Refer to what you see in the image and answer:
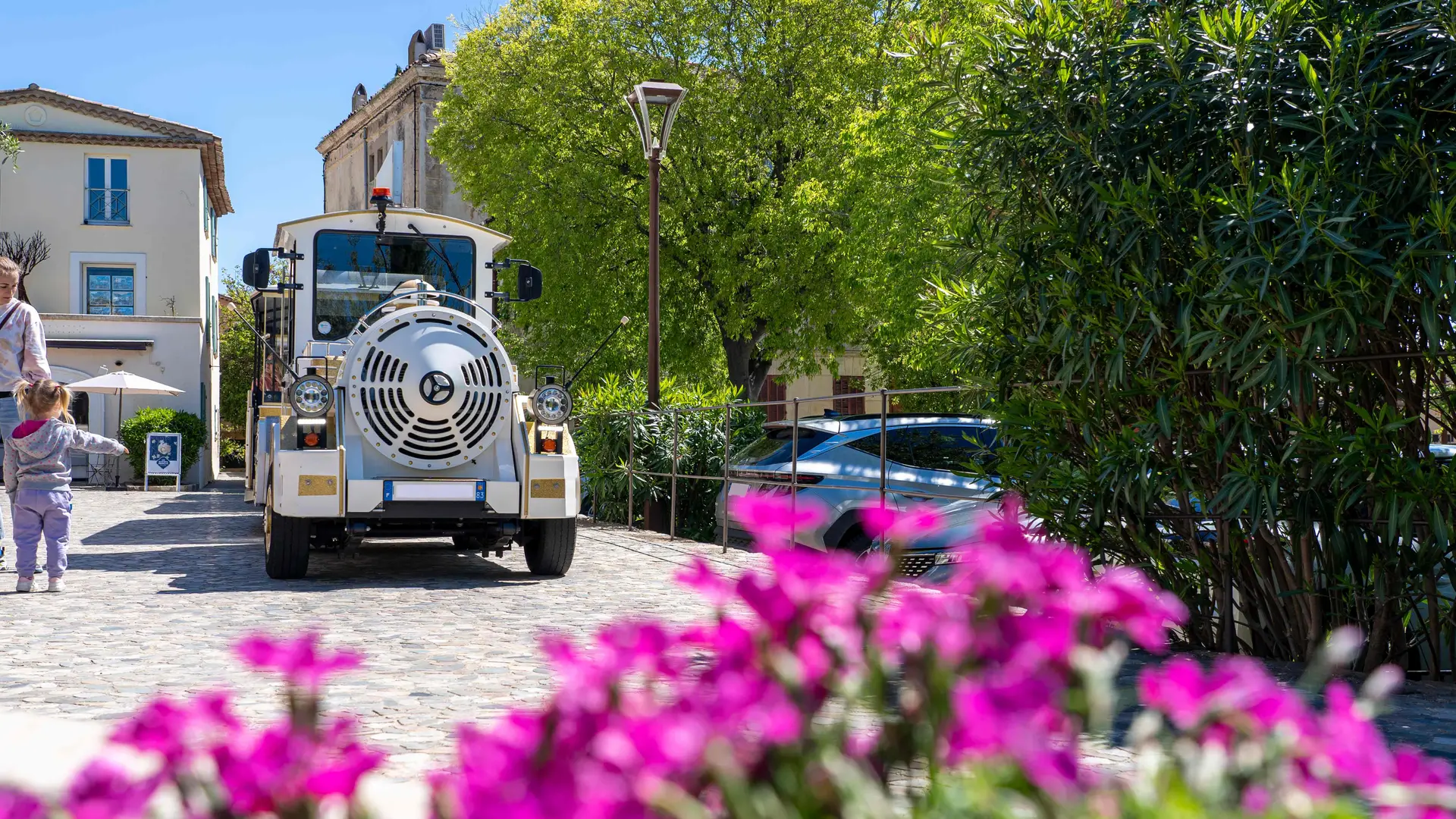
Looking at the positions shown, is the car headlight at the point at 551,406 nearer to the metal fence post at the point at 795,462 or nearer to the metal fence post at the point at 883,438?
the metal fence post at the point at 795,462

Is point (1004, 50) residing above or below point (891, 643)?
above

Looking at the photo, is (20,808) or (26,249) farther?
(26,249)

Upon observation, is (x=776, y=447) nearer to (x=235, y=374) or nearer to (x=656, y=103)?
(x=656, y=103)

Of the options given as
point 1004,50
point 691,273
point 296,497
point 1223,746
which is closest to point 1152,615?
point 1223,746

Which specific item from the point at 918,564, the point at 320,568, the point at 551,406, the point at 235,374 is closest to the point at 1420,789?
the point at 551,406

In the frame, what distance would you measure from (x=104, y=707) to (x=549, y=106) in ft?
83.3

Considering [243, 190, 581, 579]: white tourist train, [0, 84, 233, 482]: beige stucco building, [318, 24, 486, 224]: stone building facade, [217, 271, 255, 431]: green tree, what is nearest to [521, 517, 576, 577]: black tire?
[243, 190, 581, 579]: white tourist train

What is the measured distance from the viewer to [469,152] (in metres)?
31.8

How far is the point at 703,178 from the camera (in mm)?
28812

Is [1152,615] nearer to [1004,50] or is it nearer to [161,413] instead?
[1004,50]

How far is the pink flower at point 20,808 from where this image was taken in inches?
62.4

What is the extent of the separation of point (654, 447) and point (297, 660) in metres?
15.5

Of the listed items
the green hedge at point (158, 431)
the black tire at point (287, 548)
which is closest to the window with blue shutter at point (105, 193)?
the green hedge at point (158, 431)

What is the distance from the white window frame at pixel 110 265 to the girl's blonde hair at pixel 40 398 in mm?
25952
